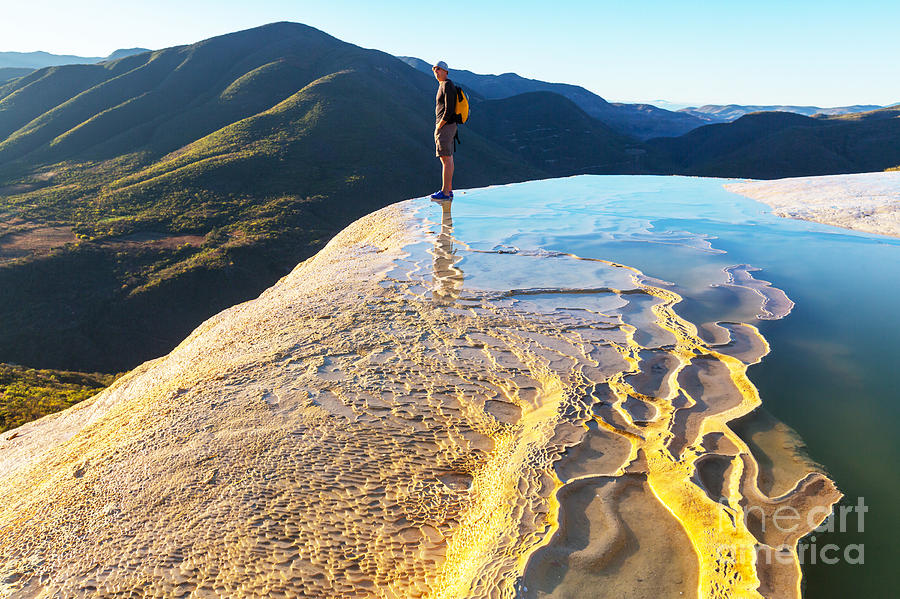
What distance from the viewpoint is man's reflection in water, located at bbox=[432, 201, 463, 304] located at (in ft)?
13.4

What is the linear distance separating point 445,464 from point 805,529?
1.37 m

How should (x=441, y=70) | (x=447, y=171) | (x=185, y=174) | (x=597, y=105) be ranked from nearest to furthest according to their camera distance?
(x=441, y=70), (x=447, y=171), (x=185, y=174), (x=597, y=105)

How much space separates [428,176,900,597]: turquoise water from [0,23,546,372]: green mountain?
95.2 feet

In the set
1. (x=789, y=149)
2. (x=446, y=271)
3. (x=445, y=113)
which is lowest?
(x=446, y=271)

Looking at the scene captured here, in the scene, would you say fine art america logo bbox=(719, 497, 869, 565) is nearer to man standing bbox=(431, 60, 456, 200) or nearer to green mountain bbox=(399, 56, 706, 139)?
man standing bbox=(431, 60, 456, 200)

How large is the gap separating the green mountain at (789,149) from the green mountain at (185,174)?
112 ft

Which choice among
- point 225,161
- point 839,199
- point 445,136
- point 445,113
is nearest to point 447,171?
point 445,136

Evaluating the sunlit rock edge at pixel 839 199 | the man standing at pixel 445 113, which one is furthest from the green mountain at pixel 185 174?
the sunlit rock edge at pixel 839 199

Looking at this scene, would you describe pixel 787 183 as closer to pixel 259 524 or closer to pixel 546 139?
pixel 259 524

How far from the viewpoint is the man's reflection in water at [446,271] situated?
13.4 feet

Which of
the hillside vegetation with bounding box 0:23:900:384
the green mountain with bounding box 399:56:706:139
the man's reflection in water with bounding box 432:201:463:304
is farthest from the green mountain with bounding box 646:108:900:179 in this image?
the man's reflection in water with bounding box 432:201:463:304

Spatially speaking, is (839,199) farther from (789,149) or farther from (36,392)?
(789,149)

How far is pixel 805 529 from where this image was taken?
5.70 ft

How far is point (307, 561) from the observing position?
1.79 m
